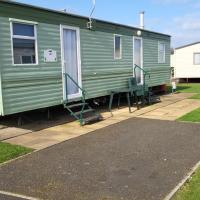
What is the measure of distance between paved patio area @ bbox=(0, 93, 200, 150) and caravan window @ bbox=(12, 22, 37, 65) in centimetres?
167

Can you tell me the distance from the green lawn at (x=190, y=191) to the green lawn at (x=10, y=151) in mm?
3051

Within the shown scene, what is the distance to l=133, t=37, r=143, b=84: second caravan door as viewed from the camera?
1401cm

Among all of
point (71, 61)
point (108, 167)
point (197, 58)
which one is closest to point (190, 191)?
point (108, 167)

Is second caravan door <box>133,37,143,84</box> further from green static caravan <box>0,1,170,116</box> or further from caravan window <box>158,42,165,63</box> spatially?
caravan window <box>158,42,165,63</box>

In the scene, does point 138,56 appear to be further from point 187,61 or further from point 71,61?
point 187,61

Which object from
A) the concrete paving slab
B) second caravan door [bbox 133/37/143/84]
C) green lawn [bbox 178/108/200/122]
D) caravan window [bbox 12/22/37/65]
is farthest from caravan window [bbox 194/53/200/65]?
the concrete paving slab

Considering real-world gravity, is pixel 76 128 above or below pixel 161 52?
below

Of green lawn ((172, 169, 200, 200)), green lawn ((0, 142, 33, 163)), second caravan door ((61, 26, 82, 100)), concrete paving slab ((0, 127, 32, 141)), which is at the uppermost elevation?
second caravan door ((61, 26, 82, 100))

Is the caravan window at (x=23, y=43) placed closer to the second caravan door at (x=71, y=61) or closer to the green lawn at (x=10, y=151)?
the second caravan door at (x=71, y=61)

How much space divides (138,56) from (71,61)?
5021mm

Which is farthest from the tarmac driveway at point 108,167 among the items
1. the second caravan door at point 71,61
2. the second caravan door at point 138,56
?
the second caravan door at point 138,56

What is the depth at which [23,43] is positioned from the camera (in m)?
8.20

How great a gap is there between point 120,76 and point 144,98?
1.32 m

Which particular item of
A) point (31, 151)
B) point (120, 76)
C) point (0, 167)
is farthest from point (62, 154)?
point (120, 76)
